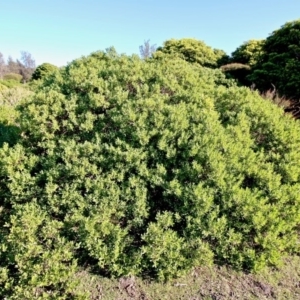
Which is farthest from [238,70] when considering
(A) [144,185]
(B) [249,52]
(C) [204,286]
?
(C) [204,286]

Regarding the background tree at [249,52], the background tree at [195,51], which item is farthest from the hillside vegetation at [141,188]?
the background tree at [195,51]

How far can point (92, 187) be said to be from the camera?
333 centimetres

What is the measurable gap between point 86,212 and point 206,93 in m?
2.24

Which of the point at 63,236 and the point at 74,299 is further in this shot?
the point at 63,236

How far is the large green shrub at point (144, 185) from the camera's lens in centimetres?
306

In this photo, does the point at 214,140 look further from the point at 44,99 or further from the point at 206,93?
the point at 44,99

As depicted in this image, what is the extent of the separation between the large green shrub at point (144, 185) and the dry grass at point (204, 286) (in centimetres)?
12

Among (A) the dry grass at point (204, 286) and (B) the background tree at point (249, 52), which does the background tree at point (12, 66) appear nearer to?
(B) the background tree at point (249, 52)

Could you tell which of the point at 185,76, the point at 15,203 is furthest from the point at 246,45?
the point at 15,203

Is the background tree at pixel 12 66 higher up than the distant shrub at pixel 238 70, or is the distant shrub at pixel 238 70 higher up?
the distant shrub at pixel 238 70

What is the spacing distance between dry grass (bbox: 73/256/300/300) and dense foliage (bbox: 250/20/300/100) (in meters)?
9.44

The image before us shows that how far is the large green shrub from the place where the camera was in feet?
10.0

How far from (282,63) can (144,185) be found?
11.3 metres

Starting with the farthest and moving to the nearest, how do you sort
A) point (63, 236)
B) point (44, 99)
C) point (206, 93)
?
point (206, 93) < point (44, 99) < point (63, 236)
